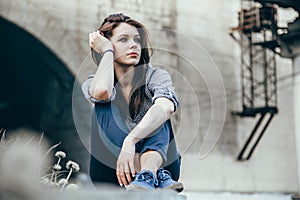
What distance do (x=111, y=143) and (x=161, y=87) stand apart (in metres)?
0.48

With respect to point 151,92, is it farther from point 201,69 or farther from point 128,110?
point 201,69

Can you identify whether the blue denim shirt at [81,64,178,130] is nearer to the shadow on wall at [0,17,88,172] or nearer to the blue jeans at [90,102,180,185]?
the blue jeans at [90,102,180,185]

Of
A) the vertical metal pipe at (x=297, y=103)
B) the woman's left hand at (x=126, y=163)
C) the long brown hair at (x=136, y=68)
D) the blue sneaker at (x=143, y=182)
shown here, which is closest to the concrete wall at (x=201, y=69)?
the vertical metal pipe at (x=297, y=103)

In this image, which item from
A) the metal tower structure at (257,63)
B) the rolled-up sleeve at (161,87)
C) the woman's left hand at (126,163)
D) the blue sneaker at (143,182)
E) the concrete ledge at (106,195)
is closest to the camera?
the concrete ledge at (106,195)

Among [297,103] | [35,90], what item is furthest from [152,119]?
[297,103]

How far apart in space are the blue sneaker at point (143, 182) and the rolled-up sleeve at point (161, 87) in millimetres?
644

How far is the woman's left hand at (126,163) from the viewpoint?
3.41 metres

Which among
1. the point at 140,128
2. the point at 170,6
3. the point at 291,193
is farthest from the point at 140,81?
the point at 291,193

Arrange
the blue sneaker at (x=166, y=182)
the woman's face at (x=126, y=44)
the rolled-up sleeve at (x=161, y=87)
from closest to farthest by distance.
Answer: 1. the blue sneaker at (x=166, y=182)
2. the rolled-up sleeve at (x=161, y=87)
3. the woman's face at (x=126, y=44)

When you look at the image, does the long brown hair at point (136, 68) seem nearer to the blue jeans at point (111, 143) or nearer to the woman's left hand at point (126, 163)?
the blue jeans at point (111, 143)

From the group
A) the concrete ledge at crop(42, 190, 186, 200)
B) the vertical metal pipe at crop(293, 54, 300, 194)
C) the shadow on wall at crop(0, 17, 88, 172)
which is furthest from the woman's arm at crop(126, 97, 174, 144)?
the vertical metal pipe at crop(293, 54, 300, 194)

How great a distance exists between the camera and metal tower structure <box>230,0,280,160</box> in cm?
924

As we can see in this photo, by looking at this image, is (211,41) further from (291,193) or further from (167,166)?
(167,166)

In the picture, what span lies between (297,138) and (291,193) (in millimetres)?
1047
